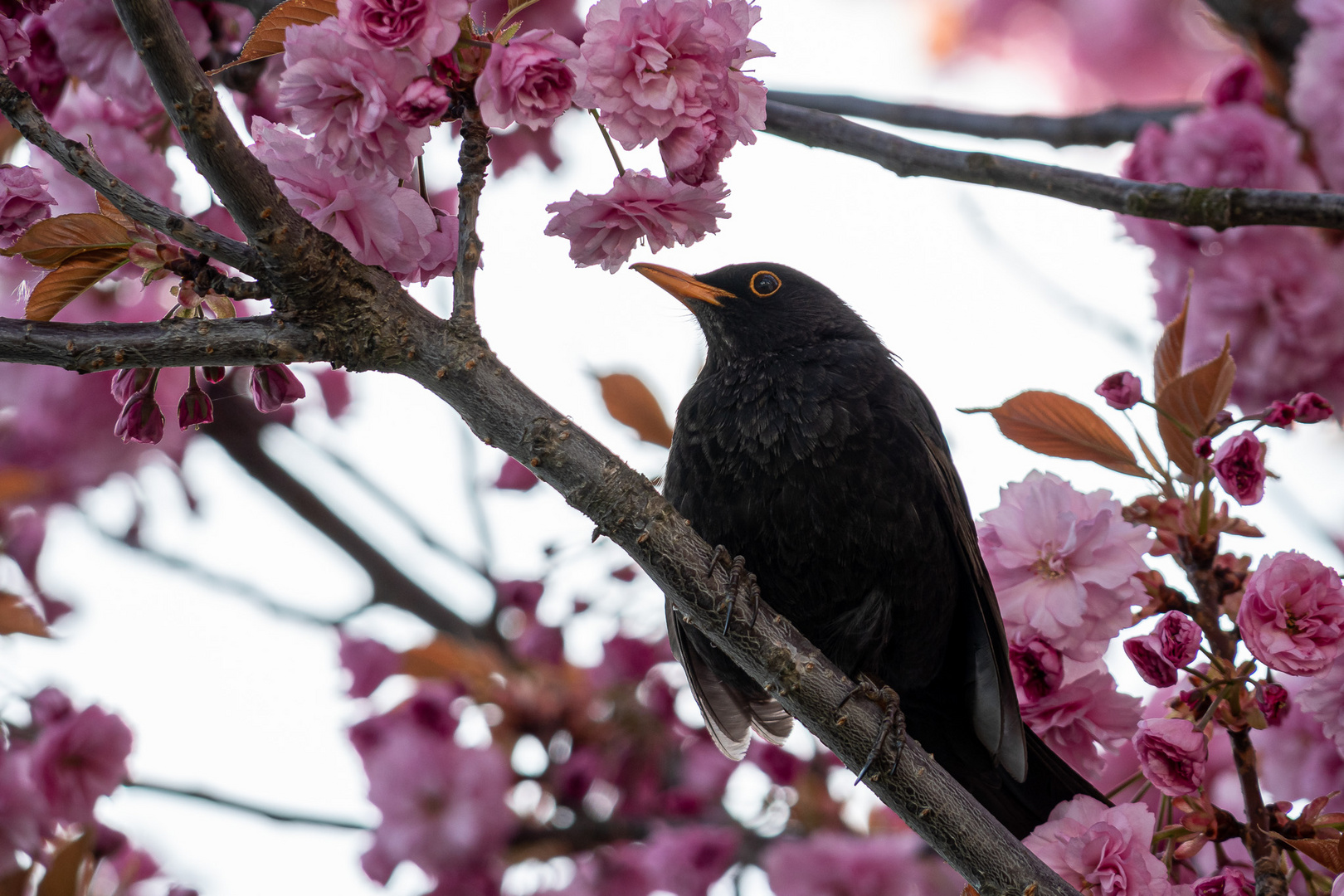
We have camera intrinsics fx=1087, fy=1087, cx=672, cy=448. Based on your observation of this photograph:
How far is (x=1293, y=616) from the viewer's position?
1710mm

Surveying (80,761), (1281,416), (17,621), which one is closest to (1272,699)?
(1281,416)

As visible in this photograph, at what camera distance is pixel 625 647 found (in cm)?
394

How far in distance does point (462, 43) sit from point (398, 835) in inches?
104

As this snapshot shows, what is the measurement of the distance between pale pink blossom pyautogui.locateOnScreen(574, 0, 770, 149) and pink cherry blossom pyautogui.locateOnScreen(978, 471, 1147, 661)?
0.98m

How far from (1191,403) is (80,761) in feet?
9.52

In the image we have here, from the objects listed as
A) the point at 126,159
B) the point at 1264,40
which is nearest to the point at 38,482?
the point at 126,159

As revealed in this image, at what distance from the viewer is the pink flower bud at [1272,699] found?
172cm

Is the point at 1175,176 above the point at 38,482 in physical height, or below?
above

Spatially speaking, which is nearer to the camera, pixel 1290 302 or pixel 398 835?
pixel 1290 302

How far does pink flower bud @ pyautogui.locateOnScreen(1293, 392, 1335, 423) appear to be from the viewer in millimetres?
1876

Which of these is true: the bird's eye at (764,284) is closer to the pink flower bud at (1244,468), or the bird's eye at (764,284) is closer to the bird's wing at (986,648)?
the bird's wing at (986,648)

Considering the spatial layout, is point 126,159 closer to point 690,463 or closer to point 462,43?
point 462,43

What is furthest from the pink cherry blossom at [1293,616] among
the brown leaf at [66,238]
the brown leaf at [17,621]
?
the brown leaf at [17,621]

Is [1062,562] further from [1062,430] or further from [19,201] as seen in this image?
[19,201]
